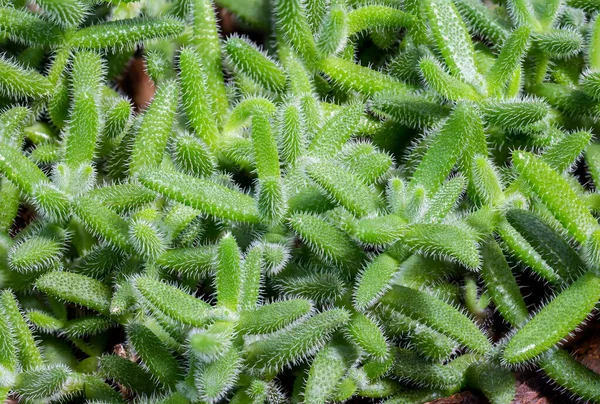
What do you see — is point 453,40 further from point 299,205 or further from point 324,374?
point 324,374

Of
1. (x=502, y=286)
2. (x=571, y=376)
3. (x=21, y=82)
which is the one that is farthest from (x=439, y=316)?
(x=21, y=82)

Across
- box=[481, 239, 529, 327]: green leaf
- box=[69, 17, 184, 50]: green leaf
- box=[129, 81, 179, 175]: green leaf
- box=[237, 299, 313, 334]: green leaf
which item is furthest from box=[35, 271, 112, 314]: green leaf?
box=[481, 239, 529, 327]: green leaf

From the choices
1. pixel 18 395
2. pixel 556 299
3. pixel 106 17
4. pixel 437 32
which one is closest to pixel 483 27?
pixel 437 32

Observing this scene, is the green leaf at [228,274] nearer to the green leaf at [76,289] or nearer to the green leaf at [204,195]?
the green leaf at [204,195]

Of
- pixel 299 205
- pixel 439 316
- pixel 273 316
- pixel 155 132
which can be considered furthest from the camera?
pixel 155 132

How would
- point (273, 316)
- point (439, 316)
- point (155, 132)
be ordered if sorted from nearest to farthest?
point (273, 316)
point (439, 316)
point (155, 132)

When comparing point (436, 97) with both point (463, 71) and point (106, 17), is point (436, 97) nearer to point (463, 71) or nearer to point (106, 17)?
point (463, 71)

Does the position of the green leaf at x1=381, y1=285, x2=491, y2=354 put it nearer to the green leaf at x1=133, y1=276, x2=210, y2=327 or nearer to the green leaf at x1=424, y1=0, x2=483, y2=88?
the green leaf at x1=133, y1=276, x2=210, y2=327

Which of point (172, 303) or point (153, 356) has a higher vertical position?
point (172, 303)
